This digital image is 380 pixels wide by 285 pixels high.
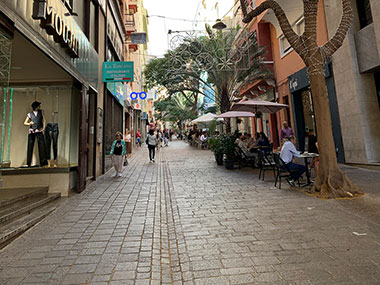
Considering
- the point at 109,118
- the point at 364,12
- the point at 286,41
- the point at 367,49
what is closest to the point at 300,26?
the point at 286,41

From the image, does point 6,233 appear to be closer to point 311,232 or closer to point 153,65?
point 311,232

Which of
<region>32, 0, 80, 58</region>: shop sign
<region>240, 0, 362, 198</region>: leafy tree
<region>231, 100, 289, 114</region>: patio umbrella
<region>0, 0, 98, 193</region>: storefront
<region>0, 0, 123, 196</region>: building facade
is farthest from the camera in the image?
<region>231, 100, 289, 114</region>: patio umbrella

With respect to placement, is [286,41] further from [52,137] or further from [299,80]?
[52,137]

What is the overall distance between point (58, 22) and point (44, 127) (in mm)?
3342

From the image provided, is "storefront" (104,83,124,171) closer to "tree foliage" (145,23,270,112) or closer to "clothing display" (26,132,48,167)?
"clothing display" (26,132,48,167)

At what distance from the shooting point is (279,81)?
564 inches

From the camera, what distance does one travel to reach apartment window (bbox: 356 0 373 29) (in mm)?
8481

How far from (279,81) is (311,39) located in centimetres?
937

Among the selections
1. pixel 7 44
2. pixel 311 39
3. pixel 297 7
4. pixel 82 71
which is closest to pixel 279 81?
pixel 297 7

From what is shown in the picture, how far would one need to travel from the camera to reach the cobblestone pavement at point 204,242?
244 centimetres

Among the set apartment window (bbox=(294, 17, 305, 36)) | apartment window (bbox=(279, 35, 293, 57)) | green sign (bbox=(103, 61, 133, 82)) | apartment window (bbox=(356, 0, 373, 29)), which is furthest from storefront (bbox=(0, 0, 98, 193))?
Answer: apartment window (bbox=(279, 35, 293, 57))

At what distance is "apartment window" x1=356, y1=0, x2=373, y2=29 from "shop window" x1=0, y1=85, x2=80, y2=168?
1099cm

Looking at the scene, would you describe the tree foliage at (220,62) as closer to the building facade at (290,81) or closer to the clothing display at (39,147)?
the building facade at (290,81)

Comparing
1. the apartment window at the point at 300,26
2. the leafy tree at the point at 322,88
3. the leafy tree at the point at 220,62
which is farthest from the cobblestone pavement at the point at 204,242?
Result: the apartment window at the point at 300,26
